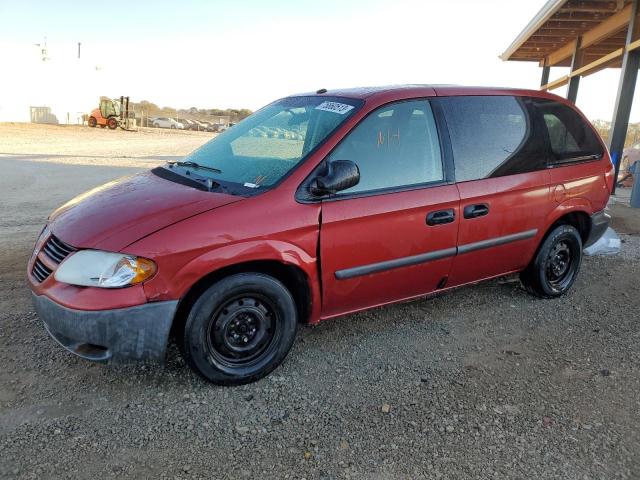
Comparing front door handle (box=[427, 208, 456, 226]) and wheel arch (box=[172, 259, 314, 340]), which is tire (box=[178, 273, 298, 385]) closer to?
wheel arch (box=[172, 259, 314, 340])

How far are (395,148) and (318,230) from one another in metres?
0.85

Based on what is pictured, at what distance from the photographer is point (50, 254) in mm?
2799

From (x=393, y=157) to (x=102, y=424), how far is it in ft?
7.59

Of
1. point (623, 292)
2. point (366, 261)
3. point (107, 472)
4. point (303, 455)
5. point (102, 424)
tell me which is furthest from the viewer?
point (623, 292)

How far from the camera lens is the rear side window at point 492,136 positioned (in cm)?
355

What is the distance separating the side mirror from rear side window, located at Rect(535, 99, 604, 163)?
2045 mm

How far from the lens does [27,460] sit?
7.47 feet

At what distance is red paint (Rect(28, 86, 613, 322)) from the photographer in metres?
2.59

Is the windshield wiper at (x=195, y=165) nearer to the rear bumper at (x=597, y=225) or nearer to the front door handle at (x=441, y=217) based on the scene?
the front door handle at (x=441, y=217)

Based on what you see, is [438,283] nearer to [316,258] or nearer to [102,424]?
[316,258]

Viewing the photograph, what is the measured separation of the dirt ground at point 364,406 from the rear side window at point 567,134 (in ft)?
4.46

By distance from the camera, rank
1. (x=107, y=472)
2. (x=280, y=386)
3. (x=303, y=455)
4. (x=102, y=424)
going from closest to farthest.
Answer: (x=107, y=472), (x=303, y=455), (x=102, y=424), (x=280, y=386)

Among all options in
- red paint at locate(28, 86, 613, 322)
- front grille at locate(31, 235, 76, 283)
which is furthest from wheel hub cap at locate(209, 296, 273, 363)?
front grille at locate(31, 235, 76, 283)

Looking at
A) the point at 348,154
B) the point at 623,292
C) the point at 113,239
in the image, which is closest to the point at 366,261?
the point at 348,154
